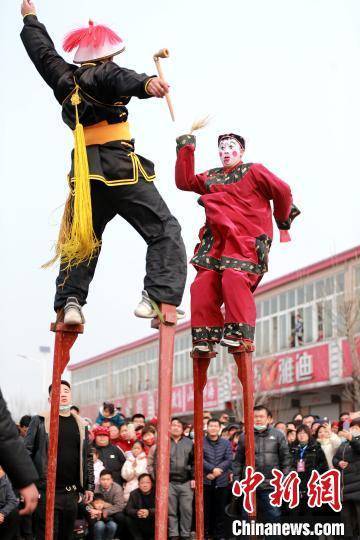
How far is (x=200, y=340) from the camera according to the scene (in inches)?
256

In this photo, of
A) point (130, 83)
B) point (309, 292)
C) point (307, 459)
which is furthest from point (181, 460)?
point (309, 292)

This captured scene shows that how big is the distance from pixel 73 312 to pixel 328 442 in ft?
18.0

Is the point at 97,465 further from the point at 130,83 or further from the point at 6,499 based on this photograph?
the point at 130,83

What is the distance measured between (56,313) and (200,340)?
1.12m

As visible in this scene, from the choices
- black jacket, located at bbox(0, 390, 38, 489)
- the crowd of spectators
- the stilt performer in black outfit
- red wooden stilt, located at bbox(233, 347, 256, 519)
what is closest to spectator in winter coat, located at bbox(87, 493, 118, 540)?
the crowd of spectators

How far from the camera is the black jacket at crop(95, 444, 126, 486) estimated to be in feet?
37.2

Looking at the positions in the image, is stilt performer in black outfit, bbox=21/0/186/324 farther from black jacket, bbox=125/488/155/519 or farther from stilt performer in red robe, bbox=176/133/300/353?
black jacket, bbox=125/488/155/519

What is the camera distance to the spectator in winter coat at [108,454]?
11352 mm

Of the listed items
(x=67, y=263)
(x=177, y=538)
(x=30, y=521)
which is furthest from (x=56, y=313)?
(x=177, y=538)

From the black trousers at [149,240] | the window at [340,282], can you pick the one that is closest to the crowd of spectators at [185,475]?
the black trousers at [149,240]

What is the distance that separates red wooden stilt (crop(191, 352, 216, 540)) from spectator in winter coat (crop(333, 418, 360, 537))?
330 cm

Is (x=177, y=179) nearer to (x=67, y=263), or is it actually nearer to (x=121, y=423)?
(x=67, y=263)

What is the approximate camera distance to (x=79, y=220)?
5684 millimetres

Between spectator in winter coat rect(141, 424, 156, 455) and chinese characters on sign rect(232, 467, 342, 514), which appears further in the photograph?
spectator in winter coat rect(141, 424, 156, 455)
